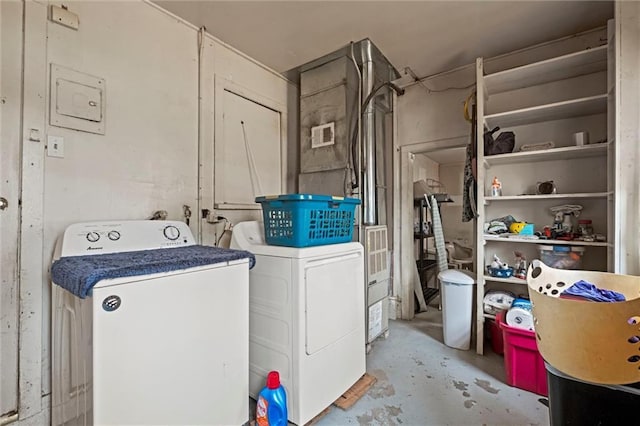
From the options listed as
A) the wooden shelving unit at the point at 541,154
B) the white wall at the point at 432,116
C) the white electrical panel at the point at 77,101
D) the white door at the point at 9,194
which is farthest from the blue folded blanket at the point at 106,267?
the white wall at the point at 432,116

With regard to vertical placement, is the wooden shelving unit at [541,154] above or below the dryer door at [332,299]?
above

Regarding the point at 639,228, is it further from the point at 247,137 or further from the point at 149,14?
the point at 149,14

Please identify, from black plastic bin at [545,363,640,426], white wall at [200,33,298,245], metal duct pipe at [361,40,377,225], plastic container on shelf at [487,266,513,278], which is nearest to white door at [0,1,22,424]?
white wall at [200,33,298,245]

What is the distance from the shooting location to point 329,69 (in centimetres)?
266

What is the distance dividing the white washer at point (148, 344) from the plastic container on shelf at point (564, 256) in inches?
86.2

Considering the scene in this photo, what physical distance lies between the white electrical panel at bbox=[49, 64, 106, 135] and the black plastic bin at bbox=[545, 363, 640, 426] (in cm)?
250

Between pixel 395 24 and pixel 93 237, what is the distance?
8.02 feet

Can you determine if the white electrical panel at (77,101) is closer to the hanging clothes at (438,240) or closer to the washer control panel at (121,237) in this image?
the washer control panel at (121,237)

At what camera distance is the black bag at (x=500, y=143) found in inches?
89.3

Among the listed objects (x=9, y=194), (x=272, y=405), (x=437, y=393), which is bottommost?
(x=437, y=393)

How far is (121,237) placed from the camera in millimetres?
1591

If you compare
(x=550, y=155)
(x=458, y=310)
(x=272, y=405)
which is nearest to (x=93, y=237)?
(x=272, y=405)

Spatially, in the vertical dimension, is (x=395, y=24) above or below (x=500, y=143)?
above

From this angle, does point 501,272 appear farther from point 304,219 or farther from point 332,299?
point 304,219
